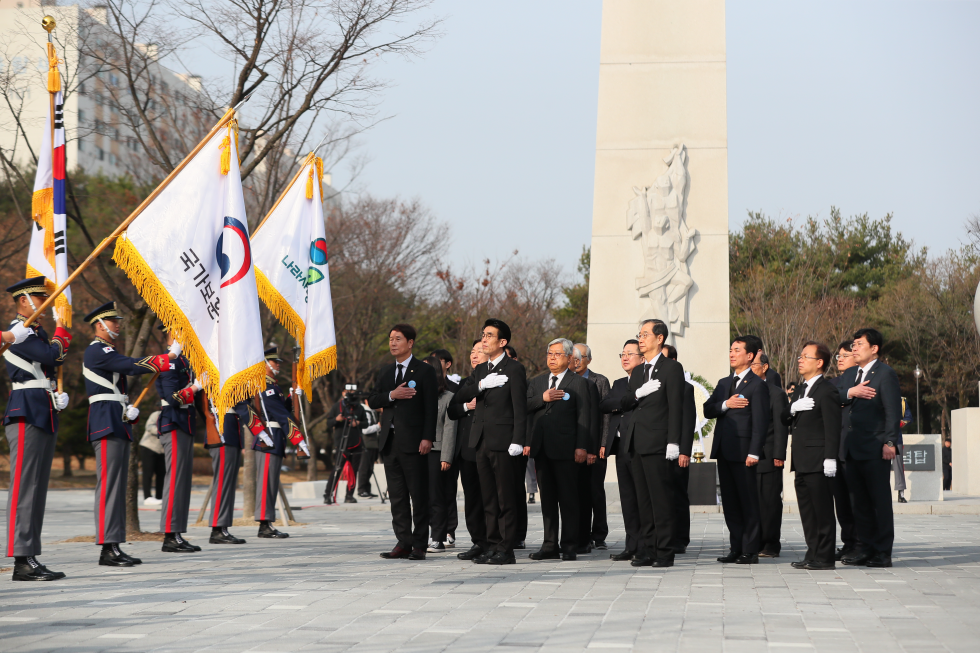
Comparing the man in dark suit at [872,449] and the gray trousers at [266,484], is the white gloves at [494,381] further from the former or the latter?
the gray trousers at [266,484]

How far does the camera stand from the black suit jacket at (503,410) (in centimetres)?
859

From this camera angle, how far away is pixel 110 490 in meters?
8.30

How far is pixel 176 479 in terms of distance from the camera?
31.3ft

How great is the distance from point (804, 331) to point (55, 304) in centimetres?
2474

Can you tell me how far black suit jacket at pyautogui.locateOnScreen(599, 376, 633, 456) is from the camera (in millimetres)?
9030

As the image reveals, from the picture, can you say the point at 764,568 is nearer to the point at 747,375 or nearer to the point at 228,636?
the point at 747,375

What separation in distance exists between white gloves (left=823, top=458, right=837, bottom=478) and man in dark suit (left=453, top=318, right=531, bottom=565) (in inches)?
93.5

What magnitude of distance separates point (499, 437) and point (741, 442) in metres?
2.11

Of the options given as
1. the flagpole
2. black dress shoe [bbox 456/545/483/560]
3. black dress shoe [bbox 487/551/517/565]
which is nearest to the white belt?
the flagpole

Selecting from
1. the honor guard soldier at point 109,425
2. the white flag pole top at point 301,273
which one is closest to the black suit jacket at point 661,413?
the white flag pole top at point 301,273

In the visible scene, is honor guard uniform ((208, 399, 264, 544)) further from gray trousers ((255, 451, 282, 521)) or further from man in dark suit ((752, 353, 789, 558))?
man in dark suit ((752, 353, 789, 558))

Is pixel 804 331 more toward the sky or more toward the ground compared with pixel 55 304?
more toward the sky

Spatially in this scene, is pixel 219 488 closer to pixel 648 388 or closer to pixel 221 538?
pixel 221 538

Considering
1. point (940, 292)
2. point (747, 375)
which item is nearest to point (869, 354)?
point (747, 375)
